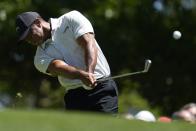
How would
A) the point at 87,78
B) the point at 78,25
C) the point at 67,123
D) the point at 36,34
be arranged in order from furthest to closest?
the point at 36,34 → the point at 78,25 → the point at 87,78 → the point at 67,123

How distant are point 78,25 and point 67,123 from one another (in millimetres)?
3033

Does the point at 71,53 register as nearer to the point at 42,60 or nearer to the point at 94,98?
the point at 42,60

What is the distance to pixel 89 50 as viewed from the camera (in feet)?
27.7

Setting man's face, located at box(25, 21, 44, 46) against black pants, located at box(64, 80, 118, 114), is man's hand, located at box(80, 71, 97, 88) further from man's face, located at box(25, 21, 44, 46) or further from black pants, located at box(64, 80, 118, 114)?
man's face, located at box(25, 21, 44, 46)

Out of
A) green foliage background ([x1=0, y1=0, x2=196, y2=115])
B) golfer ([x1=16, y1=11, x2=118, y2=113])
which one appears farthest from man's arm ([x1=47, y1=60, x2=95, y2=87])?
green foliage background ([x1=0, y1=0, x2=196, y2=115])

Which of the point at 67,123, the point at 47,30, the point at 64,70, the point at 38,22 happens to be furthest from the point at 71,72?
the point at 67,123

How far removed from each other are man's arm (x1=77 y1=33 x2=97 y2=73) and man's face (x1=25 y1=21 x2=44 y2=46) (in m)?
0.34

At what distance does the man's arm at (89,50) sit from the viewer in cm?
845

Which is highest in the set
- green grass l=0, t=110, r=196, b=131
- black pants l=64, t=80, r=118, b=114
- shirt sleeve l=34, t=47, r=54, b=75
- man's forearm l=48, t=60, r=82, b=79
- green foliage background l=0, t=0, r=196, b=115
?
green foliage background l=0, t=0, r=196, b=115

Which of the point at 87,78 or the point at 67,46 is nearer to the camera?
the point at 87,78

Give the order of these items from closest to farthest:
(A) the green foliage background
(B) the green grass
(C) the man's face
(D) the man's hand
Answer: (B) the green grass < (D) the man's hand < (C) the man's face < (A) the green foliage background

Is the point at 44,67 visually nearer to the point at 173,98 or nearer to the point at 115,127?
the point at 115,127

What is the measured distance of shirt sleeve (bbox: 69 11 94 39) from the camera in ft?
28.1

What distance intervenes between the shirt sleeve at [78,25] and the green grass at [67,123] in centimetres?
263
